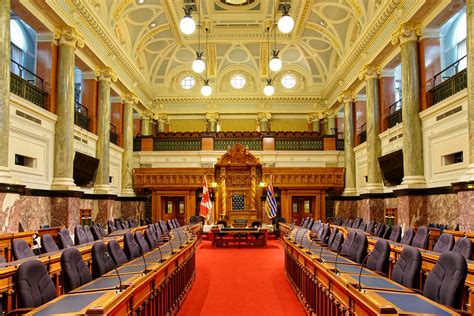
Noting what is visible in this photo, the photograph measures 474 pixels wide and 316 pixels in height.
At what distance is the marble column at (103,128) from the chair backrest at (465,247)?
1314 cm

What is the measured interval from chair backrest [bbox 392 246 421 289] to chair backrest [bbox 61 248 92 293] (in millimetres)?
3274

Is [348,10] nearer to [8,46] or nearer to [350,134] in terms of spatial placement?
[350,134]

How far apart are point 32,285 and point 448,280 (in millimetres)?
3488

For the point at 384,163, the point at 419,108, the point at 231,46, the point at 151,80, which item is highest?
the point at 231,46

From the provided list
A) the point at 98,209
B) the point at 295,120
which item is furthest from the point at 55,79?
the point at 295,120

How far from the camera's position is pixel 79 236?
29.3ft

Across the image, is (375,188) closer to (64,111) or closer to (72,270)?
(64,111)

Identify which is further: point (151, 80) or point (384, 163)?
point (151, 80)

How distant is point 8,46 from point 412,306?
941 cm

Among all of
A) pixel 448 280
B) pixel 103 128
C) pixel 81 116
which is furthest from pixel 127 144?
pixel 448 280

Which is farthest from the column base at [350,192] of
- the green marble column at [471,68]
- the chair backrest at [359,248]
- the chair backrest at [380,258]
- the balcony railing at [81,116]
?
the chair backrest at [380,258]

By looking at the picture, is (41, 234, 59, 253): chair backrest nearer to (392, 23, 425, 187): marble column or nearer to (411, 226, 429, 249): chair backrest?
(411, 226, 429, 249): chair backrest

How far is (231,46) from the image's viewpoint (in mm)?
25016

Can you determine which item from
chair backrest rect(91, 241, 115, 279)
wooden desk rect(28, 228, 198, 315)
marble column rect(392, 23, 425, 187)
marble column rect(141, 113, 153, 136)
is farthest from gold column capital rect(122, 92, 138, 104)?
chair backrest rect(91, 241, 115, 279)
